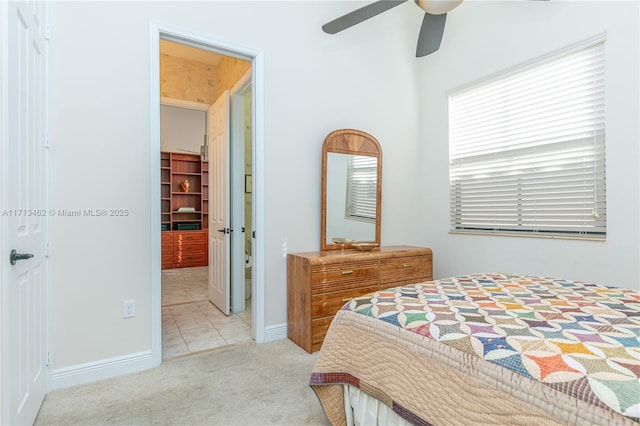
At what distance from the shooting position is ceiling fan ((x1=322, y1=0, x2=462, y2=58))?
2268mm

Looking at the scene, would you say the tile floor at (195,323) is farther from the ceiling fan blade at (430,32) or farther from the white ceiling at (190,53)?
the white ceiling at (190,53)

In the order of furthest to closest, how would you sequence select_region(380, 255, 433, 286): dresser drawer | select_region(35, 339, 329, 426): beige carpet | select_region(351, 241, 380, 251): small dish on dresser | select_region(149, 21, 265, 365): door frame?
1. select_region(351, 241, 380, 251): small dish on dresser
2. select_region(380, 255, 433, 286): dresser drawer
3. select_region(149, 21, 265, 365): door frame
4. select_region(35, 339, 329, 426): beige carpet

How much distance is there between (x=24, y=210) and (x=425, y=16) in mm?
2811

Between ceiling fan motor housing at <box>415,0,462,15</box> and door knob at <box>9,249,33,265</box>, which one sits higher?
ceiling fan motor housing at <box>415,0,462,15</box>

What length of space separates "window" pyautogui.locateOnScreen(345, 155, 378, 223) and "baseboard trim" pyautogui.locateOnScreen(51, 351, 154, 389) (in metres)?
A: 2.02

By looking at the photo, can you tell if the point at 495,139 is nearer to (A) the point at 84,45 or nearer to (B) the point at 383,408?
(B) the point at 383,408

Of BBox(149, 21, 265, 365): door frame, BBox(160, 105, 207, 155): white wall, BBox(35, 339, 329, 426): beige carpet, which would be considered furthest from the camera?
BBox(160, 105, 207, 155): white wall

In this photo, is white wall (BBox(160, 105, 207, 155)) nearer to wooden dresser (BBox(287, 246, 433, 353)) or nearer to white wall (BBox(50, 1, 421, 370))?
white wall (BBox(50, 1, 421, 370))

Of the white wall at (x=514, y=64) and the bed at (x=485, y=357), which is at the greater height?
the white wall at (x=514, y=64)

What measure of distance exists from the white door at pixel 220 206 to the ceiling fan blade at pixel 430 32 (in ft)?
6.67

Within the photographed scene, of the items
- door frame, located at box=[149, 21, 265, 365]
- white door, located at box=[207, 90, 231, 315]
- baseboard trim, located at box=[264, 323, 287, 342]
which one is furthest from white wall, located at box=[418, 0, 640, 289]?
white door, located at box=[207, 90, 231, 315]

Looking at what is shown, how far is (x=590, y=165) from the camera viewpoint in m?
2.51

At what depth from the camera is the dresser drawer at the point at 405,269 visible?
2982 millimetres

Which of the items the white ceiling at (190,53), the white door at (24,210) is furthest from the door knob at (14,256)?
the white ceiling at (190,53)
